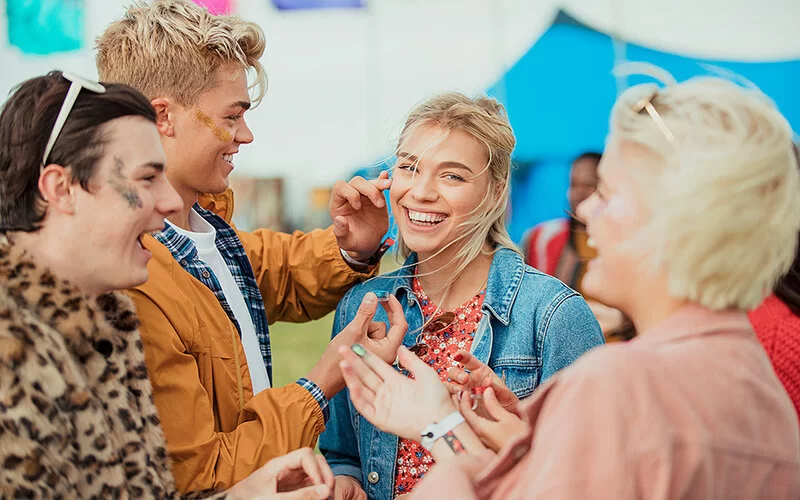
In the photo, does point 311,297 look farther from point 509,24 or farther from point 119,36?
point 509,24

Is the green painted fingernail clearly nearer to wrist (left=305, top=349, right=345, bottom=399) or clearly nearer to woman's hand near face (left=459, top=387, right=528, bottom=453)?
woman's hand near face (left=459, top=387, right=528, bottom=453)

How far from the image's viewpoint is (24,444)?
5.00 ft

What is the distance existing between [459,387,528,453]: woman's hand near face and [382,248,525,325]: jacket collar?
1.89 ft

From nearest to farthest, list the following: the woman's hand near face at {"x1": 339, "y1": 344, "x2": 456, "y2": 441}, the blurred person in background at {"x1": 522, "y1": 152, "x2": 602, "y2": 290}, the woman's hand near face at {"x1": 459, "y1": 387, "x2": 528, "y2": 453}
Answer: the woman's hand near face at {"x1": 339, "y1": 344, "x2": 456, "y2": 441} → the woman's hand near face at {"x1": 459, "y1": 387, "x2": 528, "y2": 453} → the blurred person in background at {"x1": 522, "y1": 152, "x2": 602, "y2": 290}

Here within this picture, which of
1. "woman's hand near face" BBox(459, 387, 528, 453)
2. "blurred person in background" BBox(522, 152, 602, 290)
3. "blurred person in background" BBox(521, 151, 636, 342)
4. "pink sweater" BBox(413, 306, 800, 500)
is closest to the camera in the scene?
"pink sweater" BBox(413, 306, 800, 500)

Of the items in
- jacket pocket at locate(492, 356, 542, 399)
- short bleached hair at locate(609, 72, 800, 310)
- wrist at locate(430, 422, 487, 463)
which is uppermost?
short bleached hair at locate(609, 72, 800, 310)

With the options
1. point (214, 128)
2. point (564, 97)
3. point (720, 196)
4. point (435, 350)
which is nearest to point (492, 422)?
point (435, 350)

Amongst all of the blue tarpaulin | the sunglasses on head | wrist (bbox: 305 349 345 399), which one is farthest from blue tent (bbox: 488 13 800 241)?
the sunglasses on head

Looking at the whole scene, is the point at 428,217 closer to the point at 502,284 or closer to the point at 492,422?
the point at 502,284

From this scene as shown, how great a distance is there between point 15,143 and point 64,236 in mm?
239

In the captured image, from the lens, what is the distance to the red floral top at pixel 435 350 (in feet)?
8.17

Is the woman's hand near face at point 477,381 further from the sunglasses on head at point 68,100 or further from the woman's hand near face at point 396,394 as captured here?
the sunglasses on head at point 68,100

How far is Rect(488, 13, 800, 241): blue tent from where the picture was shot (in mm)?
7488

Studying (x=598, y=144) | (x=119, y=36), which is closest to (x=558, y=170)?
(x=598, y=144)
